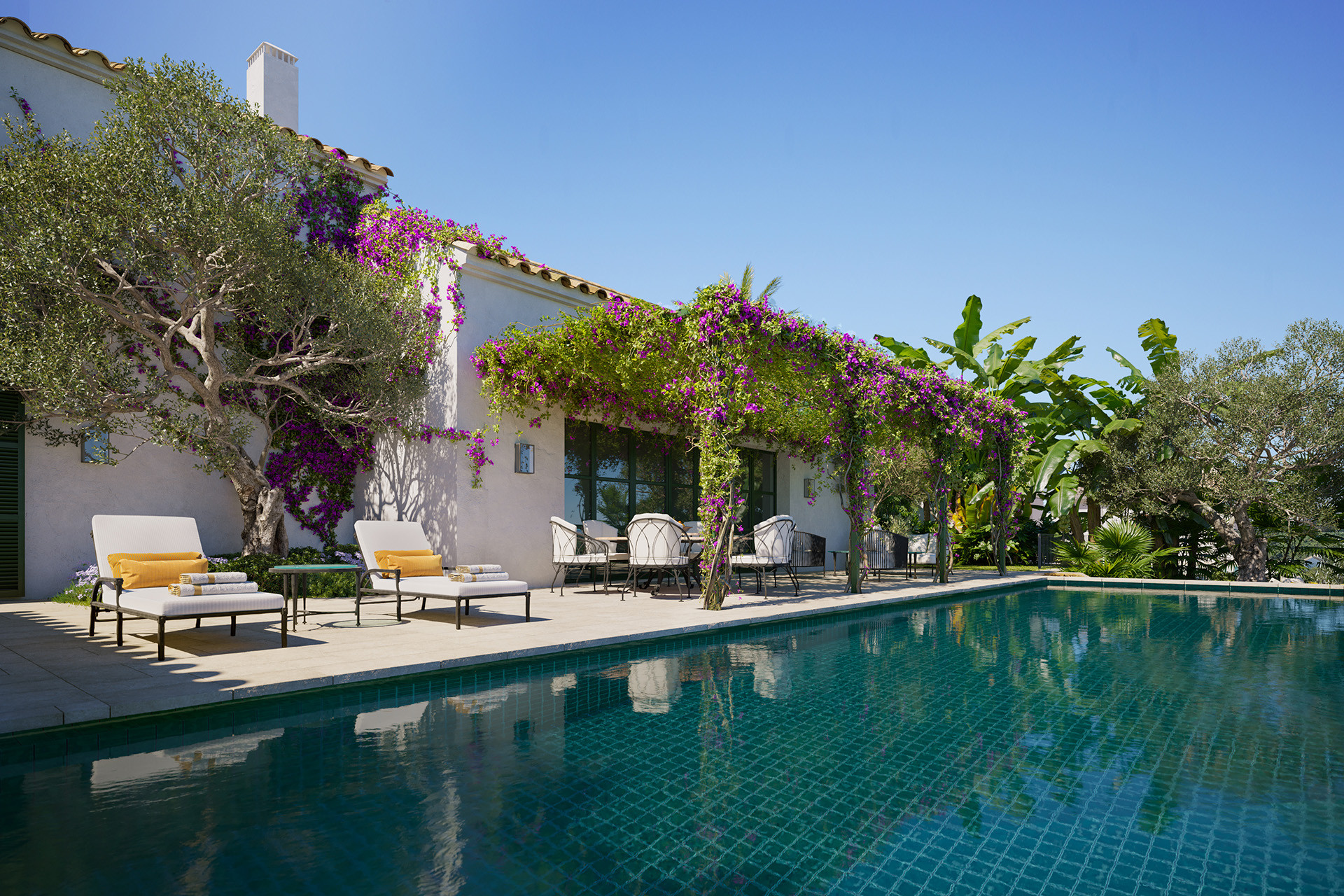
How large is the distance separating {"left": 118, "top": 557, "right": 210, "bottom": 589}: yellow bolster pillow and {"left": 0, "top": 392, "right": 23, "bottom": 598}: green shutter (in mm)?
4283

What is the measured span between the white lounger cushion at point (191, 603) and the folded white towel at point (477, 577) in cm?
165

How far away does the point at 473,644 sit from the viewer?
5.86m

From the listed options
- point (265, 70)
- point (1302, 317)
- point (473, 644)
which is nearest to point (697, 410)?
point (473, 644)

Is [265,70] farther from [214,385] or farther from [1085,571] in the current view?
[1085,571]

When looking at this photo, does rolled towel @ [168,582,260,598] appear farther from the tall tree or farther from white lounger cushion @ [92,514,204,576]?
the tall tree

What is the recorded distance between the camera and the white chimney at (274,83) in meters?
12.3

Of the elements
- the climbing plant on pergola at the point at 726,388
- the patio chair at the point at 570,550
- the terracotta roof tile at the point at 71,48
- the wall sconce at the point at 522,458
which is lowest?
the patio chair at the point at 570,550

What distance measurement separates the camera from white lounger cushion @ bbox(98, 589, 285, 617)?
208 inches

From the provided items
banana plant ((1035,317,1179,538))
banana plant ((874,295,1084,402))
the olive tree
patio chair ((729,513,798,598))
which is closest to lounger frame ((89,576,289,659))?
patio chair ((729,513,798,598))

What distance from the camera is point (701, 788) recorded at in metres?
3.28

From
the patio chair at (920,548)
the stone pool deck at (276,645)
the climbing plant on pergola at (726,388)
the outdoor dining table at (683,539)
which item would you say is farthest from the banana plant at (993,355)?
the stone pool deck at (276,645)

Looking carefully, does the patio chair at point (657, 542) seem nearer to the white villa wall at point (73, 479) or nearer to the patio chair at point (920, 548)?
the white villa wall at point (73, 479)

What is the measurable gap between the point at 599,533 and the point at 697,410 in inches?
158

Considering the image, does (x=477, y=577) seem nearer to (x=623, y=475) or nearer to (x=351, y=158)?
(x=623, y=475)
